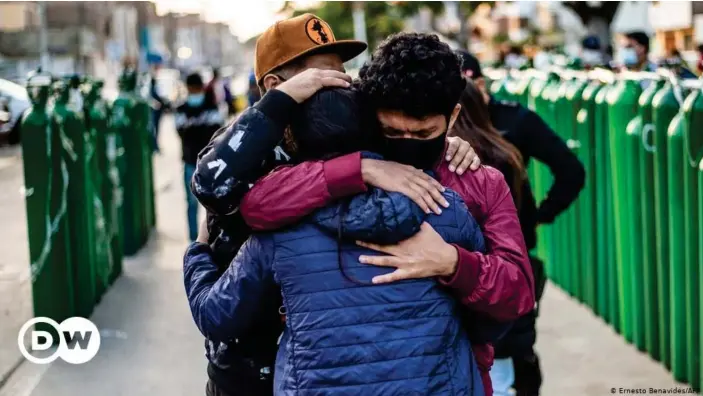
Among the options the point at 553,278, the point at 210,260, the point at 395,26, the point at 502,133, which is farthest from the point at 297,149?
the point at 395,26

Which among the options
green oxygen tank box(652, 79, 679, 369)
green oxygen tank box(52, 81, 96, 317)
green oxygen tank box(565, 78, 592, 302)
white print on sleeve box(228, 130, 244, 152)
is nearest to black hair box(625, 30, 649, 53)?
green oxygen tank box(565, 78, 592, 302)

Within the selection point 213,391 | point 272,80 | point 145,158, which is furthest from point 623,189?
point 145,158

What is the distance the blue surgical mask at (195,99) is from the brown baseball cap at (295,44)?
24.5 ft

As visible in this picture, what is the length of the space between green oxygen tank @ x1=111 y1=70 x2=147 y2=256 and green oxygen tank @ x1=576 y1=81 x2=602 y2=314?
13.5ft

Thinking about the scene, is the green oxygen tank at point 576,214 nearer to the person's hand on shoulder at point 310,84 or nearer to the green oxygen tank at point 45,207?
the green oxygen tank at point 45,207

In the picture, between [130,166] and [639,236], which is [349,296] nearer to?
[639,236]

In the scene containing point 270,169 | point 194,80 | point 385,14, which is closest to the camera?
point 270,169

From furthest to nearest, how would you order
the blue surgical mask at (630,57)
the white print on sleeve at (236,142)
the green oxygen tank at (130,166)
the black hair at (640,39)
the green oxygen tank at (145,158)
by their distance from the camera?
the green oxygen tank at (145,158), the black hair at (640,39), the green oxygen tank at (130,166), the blue surgical mask at (630,57), the white print on sleeve at (236,142)

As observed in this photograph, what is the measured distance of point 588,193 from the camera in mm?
7125

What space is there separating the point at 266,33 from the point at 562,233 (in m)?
5.32

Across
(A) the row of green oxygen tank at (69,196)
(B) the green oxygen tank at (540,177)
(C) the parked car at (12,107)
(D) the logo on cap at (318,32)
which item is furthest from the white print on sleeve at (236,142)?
(C) the parked car at (12,107)

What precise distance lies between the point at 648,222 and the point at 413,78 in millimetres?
3965

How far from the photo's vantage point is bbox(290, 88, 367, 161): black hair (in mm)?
2436

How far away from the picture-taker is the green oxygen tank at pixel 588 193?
7105 mm
